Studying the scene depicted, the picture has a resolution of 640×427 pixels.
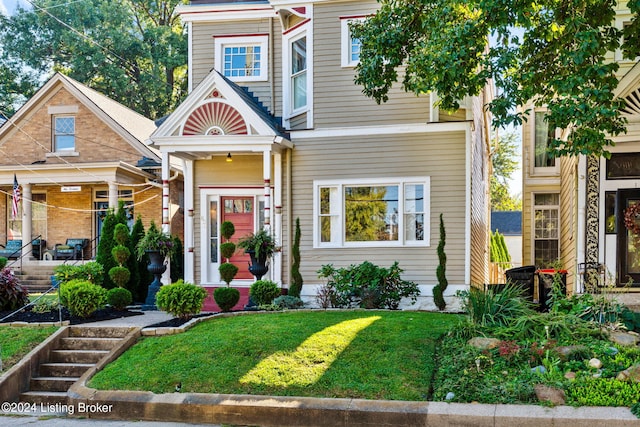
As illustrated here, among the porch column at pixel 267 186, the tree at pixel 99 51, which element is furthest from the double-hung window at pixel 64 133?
the tree at pixel 99 51

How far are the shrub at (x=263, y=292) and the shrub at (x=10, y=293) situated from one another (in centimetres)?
439

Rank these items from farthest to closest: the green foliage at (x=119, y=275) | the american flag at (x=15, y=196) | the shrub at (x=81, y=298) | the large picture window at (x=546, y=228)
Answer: the large picture window at (x=546, y=228) < the american flag at (x=15, y=196) < the green foliage at (x=119, y=275) < the shrub at (x=81, y=298)

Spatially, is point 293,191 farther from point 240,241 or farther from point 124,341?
point 124,341

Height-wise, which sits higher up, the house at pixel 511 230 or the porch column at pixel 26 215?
the porch column at pixel 26 215

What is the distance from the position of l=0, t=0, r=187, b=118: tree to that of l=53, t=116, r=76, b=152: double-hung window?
11566 millimetres

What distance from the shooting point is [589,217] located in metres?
13.0

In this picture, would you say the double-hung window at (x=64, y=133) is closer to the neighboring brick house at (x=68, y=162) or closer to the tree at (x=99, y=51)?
the neighboring brick house at (x=68, y=162)

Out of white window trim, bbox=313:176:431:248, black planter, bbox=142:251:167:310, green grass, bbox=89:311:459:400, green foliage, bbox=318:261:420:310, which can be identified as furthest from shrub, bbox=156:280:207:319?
white window trim, bbox=313:176:431:248

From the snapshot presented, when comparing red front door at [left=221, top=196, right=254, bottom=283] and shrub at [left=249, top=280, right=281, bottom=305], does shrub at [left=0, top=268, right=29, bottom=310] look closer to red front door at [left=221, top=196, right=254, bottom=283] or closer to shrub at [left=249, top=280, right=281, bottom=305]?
shrub at [left=249, top=280, right=281, bottom=305]

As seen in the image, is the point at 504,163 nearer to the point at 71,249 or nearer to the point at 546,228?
the point at 546,228

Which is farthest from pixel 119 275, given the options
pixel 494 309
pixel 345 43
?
pixel 494 309

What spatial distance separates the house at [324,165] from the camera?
46.6ft

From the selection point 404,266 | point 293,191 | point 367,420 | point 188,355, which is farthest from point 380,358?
point 293,191

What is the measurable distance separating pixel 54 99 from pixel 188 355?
16.5 m
